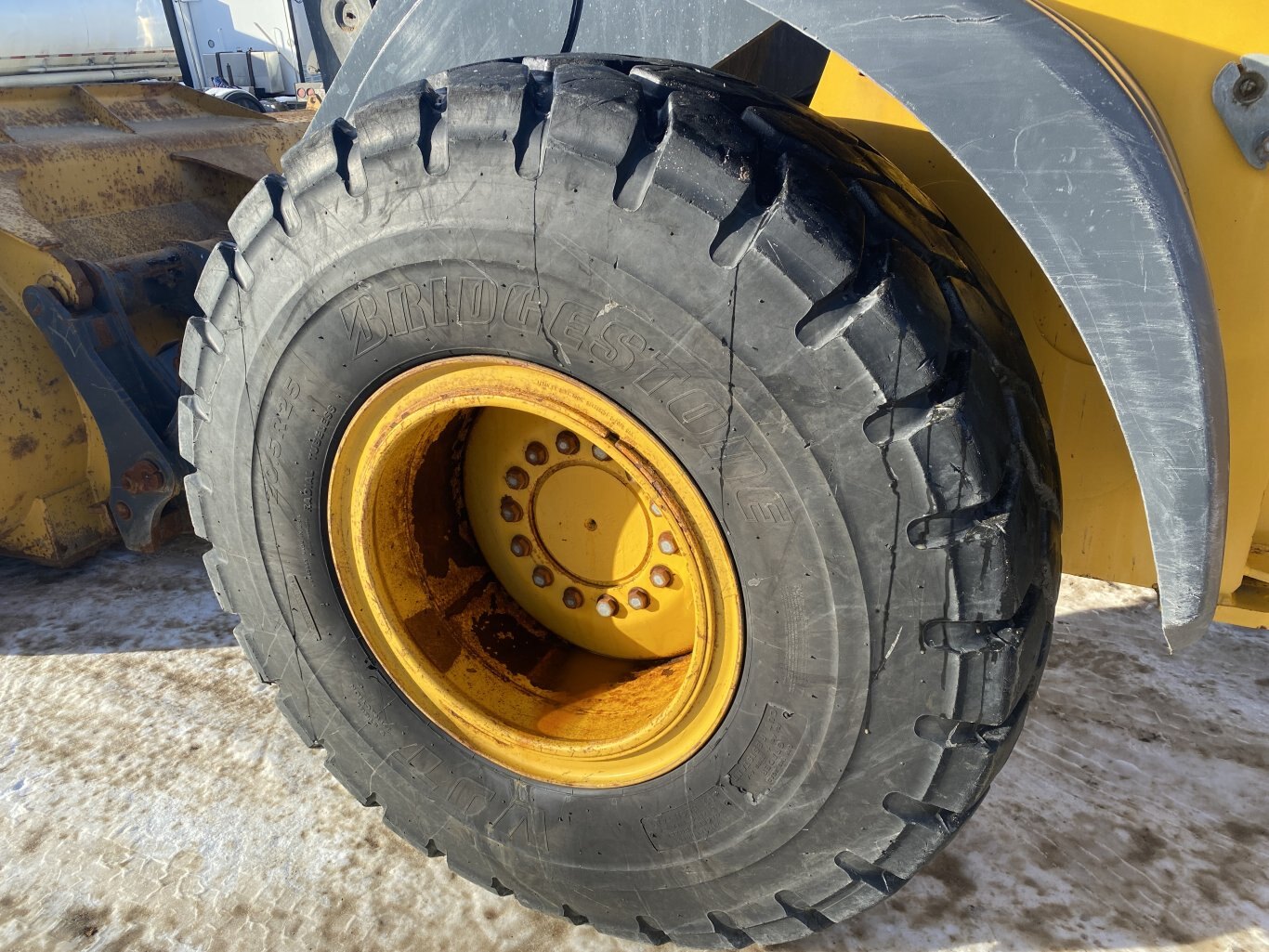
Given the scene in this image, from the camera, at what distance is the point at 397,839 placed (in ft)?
6.68

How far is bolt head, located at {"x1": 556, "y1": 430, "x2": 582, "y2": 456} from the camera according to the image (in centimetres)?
165

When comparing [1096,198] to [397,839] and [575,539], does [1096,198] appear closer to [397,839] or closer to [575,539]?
[575,539]

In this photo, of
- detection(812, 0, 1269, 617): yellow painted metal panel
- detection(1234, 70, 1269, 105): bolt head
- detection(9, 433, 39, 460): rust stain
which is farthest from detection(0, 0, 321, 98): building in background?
detection(1234, 70, 1269, 105): bolt head

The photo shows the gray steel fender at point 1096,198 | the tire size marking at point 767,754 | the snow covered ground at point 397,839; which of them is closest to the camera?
the gray steel fender at point 1096,198

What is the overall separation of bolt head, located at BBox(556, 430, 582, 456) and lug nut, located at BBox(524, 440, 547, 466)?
0.13 feet

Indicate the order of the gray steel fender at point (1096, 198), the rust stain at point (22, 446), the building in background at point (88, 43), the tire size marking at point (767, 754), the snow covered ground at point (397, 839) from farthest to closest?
the building in background at point (88, 43) → the rust stain at point (22, 446) → the snow covered ground at point (397, 839) → the tire size marking at point (767, 754) → the gray steel fender at point (1096, 198)

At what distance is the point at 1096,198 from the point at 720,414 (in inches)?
19.4

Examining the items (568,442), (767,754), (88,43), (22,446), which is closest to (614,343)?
(568,442)

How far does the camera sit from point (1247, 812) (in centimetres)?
207

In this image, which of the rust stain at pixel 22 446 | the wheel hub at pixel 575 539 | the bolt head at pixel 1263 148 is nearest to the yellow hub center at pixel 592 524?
the wheel hub at pixel 575 539

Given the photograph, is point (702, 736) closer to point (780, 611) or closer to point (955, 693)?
point (780, 611)

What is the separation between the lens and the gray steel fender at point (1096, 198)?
1054 millimetres

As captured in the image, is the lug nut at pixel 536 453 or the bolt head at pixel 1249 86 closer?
the bolt head at pixel 1249 86

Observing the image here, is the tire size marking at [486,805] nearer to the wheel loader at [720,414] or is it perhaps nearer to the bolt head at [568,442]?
the wheel loader at [720,414]
